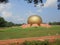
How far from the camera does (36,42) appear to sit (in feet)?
35.7

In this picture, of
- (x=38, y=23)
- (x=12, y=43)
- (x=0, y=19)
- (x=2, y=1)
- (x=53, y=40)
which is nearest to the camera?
(x=2, y=1)

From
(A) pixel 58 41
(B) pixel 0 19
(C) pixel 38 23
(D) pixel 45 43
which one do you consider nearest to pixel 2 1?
(D) pixel 45 43

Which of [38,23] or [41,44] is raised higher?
[41,44]

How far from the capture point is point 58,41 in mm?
11742

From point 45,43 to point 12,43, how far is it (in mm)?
1706

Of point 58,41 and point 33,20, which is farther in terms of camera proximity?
point 33,20

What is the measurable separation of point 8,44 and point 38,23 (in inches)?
682

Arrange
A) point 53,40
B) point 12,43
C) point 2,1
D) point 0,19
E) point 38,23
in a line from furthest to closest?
1. point 0,19
2. point 38,23
3. point 53,40
4. point 12,43
5. point 2,1

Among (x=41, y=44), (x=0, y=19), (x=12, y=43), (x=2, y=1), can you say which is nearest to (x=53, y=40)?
(x=41, y=44)

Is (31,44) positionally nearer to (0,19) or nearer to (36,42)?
(36,42)

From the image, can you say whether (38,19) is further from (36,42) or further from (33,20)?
(36,42)

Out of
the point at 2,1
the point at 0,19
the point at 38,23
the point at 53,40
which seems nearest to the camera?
the point at 2,1

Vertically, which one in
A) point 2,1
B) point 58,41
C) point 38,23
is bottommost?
point 38,23

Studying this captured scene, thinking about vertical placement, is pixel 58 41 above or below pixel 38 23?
above
